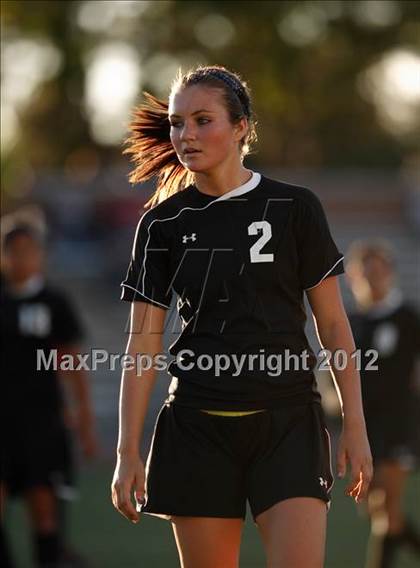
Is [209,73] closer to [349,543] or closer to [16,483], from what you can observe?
[16,483]

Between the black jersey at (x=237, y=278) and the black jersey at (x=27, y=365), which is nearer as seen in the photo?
the black jersey at (x=237, y=278)

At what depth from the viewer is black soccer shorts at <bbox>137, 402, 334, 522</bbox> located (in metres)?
4.46

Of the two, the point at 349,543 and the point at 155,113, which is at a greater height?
the point at 155,113

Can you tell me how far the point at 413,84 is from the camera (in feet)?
103

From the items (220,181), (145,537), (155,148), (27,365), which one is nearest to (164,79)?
(145,537)

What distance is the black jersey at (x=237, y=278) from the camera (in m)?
4.46

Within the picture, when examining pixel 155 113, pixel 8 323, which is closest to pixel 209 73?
pixel 155 113

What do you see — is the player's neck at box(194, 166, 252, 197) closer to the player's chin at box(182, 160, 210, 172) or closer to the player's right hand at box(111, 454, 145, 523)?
the player's chin at box(182, 160, 210, 172)

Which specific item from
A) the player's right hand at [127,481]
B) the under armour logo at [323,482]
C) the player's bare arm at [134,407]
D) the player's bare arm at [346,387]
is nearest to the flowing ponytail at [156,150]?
the player's bare arm at [134,407]

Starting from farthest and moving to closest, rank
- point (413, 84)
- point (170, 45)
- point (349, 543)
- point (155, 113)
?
point (413, 84) → point (170, 45) → point (349, 543) → point (155, 113)

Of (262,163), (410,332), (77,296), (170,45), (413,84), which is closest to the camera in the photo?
(410,332)

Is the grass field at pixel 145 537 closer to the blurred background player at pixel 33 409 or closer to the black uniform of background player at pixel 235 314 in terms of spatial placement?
the blurred background player at pixel 33 409

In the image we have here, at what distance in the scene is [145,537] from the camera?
992cm

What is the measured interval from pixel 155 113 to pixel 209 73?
373 millimetres
